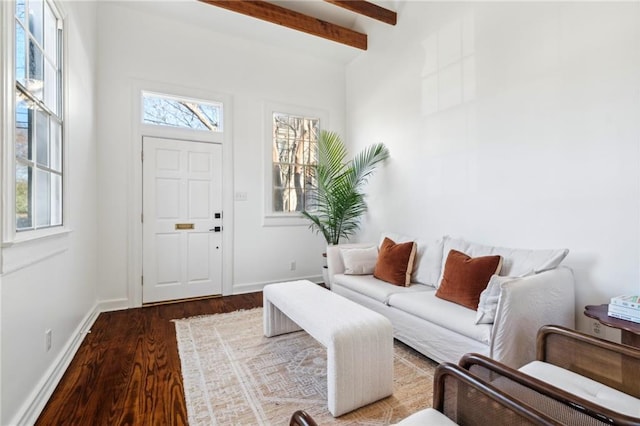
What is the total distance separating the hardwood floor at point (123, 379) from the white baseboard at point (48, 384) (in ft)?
0.11

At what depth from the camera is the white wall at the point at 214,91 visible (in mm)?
3402

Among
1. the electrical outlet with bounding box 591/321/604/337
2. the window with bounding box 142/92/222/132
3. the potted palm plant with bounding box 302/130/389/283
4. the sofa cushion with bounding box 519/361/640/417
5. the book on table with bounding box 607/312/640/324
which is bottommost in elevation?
the electrical outlet with bounding box 591/321/604/337

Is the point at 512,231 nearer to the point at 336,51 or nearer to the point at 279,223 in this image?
the point at 279,223

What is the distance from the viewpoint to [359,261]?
332 centimetres

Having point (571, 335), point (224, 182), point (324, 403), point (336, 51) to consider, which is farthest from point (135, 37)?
point (571, 335)

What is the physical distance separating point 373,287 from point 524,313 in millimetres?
1266

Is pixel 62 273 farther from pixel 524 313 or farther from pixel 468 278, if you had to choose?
pixel 524 313

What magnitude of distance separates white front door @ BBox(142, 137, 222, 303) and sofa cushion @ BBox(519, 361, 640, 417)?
345cm

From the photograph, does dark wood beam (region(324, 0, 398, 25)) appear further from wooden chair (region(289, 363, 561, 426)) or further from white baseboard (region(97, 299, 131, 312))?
white baseboard (region(97, 299, 131, 312))

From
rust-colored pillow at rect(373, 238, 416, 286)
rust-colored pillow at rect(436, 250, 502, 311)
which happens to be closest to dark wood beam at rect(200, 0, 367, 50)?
rust-colored pillow at rect(373, 238, 416, 286)

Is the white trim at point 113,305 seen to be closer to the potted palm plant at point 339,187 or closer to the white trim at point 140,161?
the white trim at point 140,161

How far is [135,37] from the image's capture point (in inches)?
138

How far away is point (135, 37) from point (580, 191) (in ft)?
15.0

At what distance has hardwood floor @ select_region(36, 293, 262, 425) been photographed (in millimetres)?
1685
